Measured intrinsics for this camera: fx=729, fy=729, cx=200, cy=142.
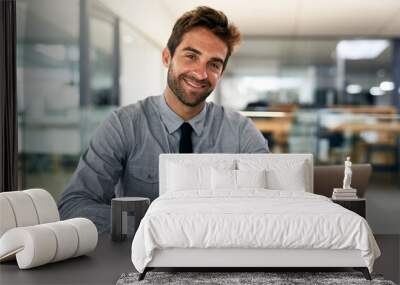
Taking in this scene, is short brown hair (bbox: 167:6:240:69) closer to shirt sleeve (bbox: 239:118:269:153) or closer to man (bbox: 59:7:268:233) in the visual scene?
man (bbox: 59:7:268:233)

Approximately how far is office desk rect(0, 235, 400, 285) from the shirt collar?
138cm

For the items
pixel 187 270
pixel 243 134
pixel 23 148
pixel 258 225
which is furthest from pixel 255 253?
pixel 23 148

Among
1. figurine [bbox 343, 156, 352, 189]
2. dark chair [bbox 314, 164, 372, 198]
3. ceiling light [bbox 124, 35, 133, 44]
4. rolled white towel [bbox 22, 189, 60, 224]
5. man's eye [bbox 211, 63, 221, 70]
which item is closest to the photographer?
rolled white towel [bbox 22, 189, 60, 224]

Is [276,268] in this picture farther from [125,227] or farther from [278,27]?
[278,27]

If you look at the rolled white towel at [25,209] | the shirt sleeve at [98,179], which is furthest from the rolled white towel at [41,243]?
the shirt sleeve at [98,179]

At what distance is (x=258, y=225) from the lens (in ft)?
15.6

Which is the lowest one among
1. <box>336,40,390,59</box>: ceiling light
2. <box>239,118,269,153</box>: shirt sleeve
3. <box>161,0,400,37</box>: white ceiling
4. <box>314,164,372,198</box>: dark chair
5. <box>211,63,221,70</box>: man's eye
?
<box>314,164,372,198</box>: dark chair

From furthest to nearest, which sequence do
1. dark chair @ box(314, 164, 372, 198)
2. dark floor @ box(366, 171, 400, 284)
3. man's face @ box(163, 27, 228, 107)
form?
1. dark floor @ box(366, 171, 400, 284)
2. man's face @ box(163, 27, 228, 107)
3. dark chair @ box(314, 164, 372, 198)


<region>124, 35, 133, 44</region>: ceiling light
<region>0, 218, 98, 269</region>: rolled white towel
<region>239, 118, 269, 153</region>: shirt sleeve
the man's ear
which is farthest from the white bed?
<region>124, 35, 133, 44</region>: ceiling light

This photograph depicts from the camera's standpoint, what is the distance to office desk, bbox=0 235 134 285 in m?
4.79

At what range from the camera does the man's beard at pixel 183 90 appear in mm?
7090

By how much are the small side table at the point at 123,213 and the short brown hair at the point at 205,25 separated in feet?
5.87

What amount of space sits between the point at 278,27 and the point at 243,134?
52.5 inches

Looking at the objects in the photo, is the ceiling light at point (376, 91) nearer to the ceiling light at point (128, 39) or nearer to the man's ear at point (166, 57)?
the man's ear at point (166, 57)
